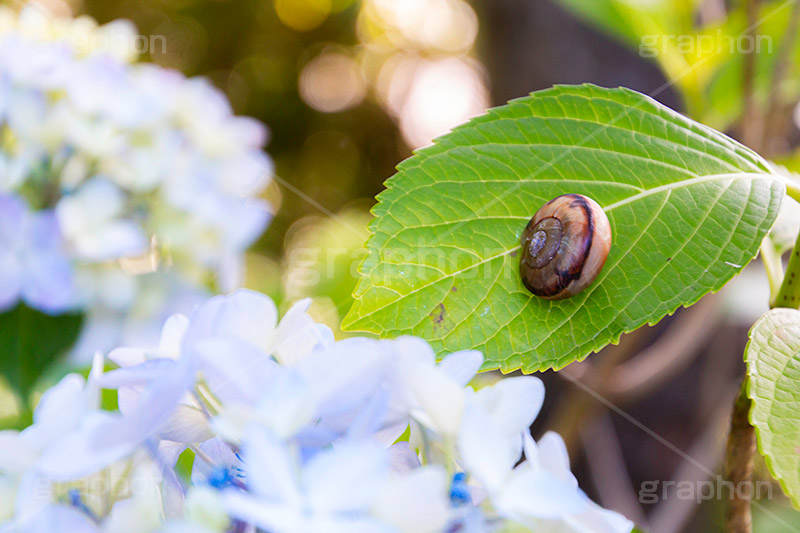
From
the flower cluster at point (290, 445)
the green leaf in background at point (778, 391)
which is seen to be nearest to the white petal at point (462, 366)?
the flower cluster at point (290, 445)

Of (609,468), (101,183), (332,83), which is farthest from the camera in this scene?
(332,83)

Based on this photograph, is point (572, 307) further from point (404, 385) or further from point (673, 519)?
point (673, 519)

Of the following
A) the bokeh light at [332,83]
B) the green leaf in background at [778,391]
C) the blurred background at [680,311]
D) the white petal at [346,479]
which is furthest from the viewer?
the bokeh light at [332,83]

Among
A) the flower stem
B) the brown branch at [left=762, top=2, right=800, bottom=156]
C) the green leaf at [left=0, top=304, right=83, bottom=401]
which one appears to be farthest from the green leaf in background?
the green leaf at [left=0, top=304, right=83, bottom=401]

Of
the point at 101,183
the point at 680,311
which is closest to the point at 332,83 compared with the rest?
the point at 680,311

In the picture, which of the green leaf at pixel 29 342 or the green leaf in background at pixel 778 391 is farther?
the green leaf at pixel 29 342

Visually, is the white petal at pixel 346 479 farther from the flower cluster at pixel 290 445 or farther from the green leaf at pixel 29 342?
the green leaf at pixel 29 342

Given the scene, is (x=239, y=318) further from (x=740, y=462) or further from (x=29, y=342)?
(x=29, y=342)
